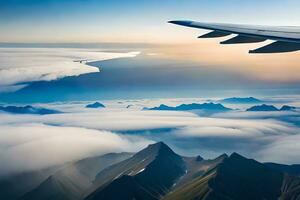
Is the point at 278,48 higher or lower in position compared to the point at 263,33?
lower

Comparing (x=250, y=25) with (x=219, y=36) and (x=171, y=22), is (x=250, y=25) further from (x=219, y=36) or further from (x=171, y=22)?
(x=171, y=22)

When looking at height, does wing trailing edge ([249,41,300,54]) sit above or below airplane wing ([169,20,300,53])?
below

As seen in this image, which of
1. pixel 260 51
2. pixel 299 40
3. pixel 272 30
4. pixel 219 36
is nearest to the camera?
pixel 299 40

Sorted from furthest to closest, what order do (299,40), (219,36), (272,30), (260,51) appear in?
(219,36) < (260,51) < (272,30) < (299,40)

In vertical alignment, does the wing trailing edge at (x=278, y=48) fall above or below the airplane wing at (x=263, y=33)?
below

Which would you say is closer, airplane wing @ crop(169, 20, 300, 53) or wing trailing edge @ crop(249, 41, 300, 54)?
airplane wing @ crop(169, 20, 300, 53)

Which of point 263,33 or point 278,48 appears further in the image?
point 278,48

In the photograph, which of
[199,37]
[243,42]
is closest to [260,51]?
[243,42]

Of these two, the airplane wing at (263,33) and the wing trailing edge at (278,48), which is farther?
the wing trailing edge at (278,48)
